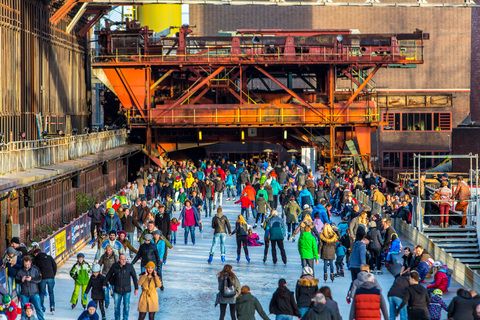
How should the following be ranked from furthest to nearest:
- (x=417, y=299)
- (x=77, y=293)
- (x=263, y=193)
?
(x=263, y=193)
(x=77, y=293)
(x=417, y=299)

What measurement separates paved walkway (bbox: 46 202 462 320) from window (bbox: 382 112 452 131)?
49.5 metres

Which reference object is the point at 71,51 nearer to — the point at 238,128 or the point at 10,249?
the point at 238,128

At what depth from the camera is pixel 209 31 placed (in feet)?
283

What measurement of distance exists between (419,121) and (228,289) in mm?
62973

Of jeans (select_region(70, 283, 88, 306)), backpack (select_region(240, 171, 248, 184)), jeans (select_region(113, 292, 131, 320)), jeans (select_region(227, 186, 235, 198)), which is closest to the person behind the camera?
jeans (select_region(113, 292, 131, 320))

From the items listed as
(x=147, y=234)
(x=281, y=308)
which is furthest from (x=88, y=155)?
(x=281, y=308)

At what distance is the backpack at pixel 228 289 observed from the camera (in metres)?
20.8

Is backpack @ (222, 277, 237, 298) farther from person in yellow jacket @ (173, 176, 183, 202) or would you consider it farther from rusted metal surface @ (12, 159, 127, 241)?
person in yellow jacket @ (173, 176, 183, 202)

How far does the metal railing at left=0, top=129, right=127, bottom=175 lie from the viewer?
29.7 m

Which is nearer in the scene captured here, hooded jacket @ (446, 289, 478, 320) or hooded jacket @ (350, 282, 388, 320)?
hooded jacket @ (446, 289, 478, 320)

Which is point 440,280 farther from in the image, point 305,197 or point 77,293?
point 305,197

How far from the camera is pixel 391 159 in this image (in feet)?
268

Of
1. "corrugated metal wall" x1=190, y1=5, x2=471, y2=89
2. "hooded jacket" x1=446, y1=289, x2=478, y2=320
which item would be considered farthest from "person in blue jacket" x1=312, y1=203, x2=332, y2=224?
"corrugated metal wall" x1=190, y1=5, x2=471, y2=89

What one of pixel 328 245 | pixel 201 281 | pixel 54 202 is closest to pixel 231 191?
pixel 54 202
